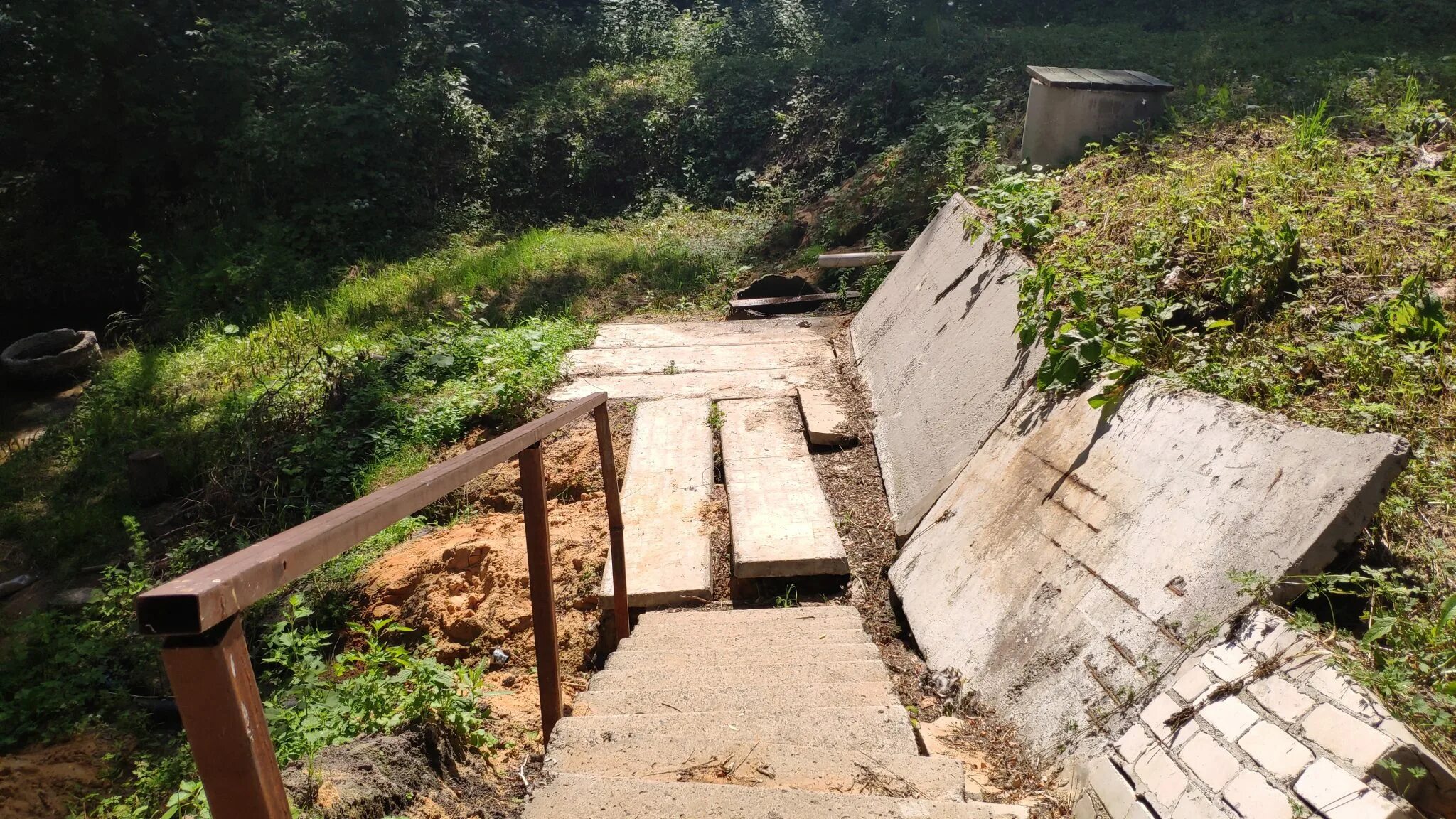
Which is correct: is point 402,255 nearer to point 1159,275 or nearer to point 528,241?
point 528,241

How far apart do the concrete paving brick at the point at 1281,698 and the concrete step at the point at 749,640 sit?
1.41m

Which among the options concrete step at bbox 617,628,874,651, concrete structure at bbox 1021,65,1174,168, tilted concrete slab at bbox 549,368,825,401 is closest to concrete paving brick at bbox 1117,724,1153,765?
concrete step at bbox 617,628,874,651

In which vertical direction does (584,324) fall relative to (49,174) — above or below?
below

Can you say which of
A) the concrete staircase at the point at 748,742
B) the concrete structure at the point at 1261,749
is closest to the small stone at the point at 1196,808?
the concrete structure at the point at 1261,749

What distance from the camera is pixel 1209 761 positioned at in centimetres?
193

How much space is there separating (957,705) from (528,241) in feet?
30.9

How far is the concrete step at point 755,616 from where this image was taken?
3.61 m

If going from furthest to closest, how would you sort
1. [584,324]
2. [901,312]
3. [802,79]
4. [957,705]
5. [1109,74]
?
[802,79] → [584,324] → [1109,74] → [901,312] → [957,705]

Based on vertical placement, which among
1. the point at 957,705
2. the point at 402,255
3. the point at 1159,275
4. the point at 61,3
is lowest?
the point at 402,255

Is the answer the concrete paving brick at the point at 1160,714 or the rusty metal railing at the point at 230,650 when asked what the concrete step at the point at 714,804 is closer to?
the concrete paving brick at the point at 1160,714

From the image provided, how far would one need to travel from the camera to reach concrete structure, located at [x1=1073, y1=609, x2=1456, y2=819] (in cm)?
165

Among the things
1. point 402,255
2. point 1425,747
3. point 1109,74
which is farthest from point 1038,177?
point 402,255

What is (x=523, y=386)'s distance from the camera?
6562 millimetres

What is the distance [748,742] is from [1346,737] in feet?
3.98
